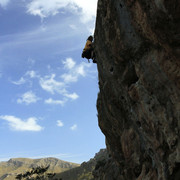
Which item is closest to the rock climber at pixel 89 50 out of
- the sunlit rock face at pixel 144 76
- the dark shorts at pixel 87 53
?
the dark shorts at pixel 87 53

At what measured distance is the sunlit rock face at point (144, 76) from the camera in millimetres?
9164

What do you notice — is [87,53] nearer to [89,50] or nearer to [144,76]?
[89,50]

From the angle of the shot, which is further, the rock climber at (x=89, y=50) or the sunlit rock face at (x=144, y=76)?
the rock climber at (x=89, y=50)

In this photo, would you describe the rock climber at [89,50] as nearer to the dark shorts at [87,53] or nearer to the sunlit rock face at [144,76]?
the dark shorts at [87,53]

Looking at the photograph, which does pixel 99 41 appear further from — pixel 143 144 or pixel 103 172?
pixel 103 172

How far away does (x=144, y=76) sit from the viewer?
11320 mm

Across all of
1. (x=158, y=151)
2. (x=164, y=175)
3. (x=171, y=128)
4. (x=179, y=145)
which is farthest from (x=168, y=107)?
(x=164, y=175)

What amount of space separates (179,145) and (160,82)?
304cm

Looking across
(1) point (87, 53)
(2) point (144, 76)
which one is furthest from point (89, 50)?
(2) point (144, 76)

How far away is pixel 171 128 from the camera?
10.2 m

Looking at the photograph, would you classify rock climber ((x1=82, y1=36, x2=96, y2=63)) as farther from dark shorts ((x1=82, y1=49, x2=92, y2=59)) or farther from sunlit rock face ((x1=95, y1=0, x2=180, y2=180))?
sunlit rock face ((x1=95, y1=0, x2=180, y2=180))

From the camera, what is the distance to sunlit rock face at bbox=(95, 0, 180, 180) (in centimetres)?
916

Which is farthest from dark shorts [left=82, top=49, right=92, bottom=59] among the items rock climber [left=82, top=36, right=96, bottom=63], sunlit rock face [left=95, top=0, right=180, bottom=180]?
sunlit rock face [left=95, top=0, right=180, bottom=180]

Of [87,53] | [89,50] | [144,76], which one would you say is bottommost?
[144,76]
